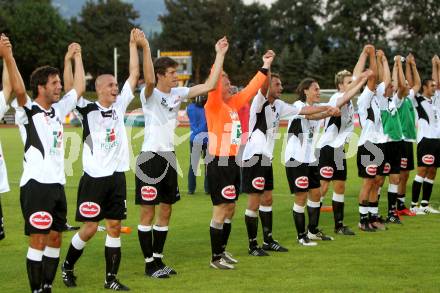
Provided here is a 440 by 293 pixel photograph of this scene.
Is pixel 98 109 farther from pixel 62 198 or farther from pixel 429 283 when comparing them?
pixel 429 283

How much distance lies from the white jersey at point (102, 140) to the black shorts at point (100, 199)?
0.30 ft

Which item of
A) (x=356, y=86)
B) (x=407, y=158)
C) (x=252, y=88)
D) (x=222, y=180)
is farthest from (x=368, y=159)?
(x=222, y=180)

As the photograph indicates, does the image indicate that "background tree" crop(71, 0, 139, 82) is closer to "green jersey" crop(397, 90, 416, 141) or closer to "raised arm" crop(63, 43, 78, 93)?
"green jersey" crop(397, 90, 416, 141)

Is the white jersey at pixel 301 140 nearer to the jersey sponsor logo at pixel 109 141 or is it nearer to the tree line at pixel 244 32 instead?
the jersey sponsor logo at pixel 109 141

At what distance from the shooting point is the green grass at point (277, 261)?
9.12 meters

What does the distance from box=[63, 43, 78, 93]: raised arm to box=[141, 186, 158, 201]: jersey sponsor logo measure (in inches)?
60.2

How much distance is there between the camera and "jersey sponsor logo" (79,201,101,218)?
8953 mm

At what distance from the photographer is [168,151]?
9.81m

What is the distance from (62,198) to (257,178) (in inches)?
140

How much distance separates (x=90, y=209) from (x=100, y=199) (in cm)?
16

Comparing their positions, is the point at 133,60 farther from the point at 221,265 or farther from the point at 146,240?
the point at 221,265

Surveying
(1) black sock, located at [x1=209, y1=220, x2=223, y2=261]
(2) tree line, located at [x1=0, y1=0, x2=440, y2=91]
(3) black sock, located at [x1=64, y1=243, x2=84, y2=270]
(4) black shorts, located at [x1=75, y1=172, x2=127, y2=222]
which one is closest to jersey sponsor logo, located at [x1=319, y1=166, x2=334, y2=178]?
(1) black sock, located at [x1=209, y1=220, x2=223, y2=261]

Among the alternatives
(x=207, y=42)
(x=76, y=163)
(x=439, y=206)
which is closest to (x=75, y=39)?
(x=207, y=42)

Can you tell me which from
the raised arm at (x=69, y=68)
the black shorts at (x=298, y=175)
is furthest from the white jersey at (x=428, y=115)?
the raised arm at (x=69, y=68)
